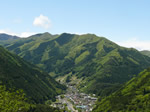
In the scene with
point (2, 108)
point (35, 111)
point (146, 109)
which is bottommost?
point (35, 111)

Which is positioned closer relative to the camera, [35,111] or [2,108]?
[2,108]

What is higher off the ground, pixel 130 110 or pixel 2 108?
pixel 2 108

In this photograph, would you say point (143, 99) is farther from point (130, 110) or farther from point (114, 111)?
point (114, 111)

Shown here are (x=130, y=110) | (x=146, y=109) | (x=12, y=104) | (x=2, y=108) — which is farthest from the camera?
(x=130, y=110)

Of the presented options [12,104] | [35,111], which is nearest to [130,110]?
[35,111]

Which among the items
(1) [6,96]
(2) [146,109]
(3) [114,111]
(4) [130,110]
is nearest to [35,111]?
(3) [114,111]

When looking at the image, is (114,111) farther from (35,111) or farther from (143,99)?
(35,111)

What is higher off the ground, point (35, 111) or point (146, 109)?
point (146, 109)

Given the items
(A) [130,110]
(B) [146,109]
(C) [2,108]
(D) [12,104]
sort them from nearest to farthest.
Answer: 1. (C) [2,108]
2. (D) [12,104]
3. (B) [146,109]
4. (A) [130,110]

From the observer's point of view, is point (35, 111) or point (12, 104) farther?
point (35, 111)
